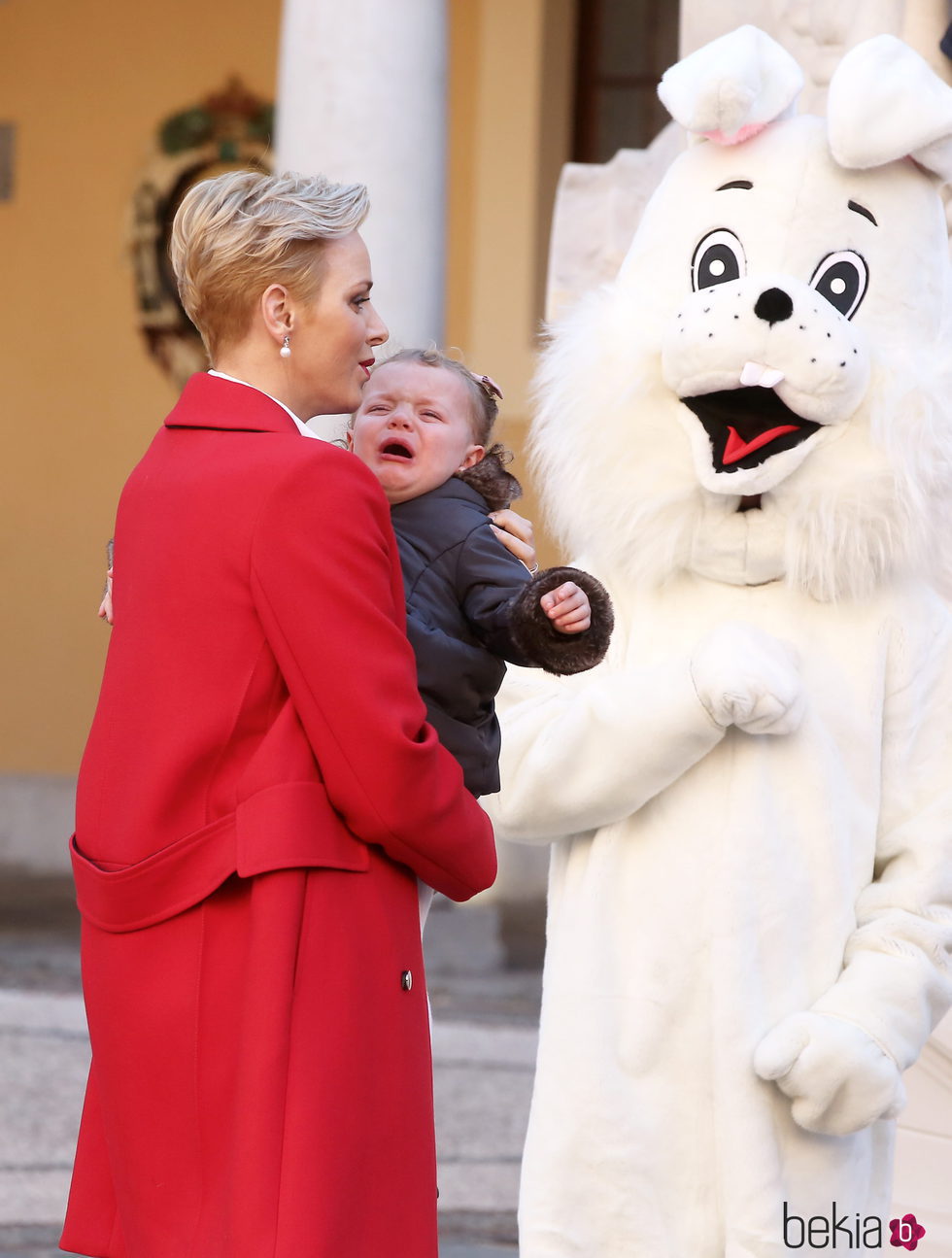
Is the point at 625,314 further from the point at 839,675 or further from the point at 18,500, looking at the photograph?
the point at 18,500

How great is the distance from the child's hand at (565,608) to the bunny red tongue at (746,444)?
46 centimetres

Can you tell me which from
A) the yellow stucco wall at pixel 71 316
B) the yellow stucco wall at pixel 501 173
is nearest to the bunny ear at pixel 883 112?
the yellow stucco wall at pixel 501 173

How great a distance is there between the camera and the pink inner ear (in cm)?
241

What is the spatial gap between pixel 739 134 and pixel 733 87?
0.08 m

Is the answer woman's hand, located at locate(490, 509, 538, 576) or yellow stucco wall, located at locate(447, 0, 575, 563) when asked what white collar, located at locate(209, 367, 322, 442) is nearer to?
woman's hand, located at locate(490, 509, 538, 576)

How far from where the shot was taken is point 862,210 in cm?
237

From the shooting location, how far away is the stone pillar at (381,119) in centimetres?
510

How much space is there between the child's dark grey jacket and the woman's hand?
0.02 metres

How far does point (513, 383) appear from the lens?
7648 millimetres

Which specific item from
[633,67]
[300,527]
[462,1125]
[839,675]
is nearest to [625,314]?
[839,675]

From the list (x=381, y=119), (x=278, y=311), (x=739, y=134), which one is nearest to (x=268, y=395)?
(x=278, y=311)

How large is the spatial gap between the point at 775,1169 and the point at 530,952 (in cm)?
447

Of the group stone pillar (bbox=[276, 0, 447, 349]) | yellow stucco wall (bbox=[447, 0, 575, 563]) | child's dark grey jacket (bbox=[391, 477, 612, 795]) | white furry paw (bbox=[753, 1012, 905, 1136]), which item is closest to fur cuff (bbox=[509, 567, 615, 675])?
child's dark grey jacket (bbox=[391, 477, 612, 795])

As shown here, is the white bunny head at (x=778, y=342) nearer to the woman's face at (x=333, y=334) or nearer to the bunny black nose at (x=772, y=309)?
the bunny black nose at (x=772, y=309)
